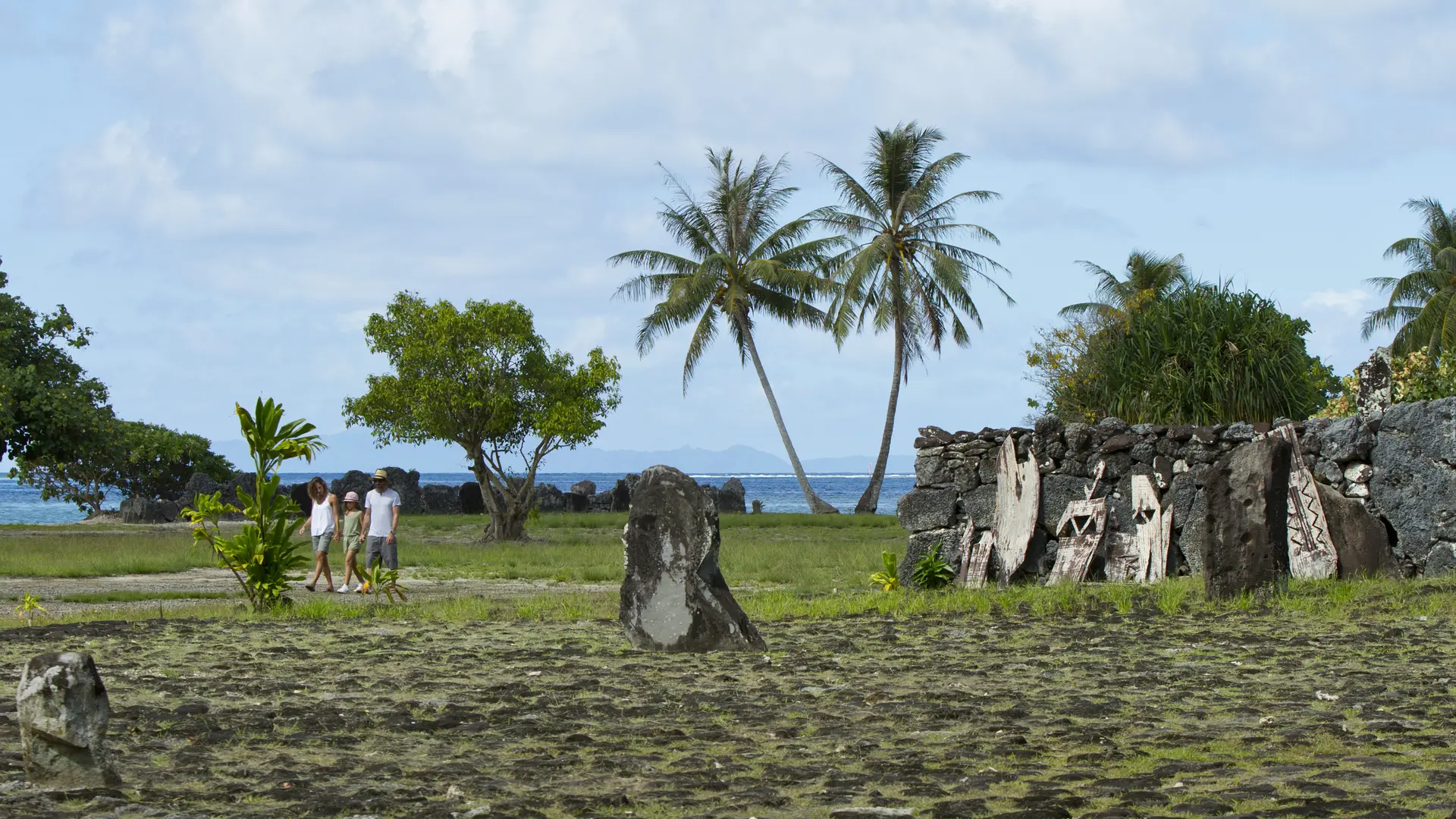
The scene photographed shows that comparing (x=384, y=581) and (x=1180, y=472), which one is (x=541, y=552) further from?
(x=1180, y=472)

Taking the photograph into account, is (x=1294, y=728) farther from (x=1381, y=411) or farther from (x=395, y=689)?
(x=1381, y=411)

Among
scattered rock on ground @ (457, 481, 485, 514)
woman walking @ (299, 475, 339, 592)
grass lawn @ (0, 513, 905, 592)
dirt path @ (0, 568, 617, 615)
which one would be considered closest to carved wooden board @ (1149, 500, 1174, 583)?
grass lawn @ (0, 513, 905, 592)

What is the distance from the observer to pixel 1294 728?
682 cm

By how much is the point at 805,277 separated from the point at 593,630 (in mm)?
34071

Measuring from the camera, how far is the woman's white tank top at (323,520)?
Answer: 17.0 metres

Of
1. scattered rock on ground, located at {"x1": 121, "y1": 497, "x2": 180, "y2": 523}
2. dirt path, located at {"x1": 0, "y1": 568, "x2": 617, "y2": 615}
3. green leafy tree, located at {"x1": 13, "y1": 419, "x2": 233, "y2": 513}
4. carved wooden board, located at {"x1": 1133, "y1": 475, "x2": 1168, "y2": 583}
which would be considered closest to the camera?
dirt path, located at {"x1": 0, "y1": 568, "x2": 617, "y2": 615}

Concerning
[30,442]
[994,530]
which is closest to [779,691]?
[994,530]

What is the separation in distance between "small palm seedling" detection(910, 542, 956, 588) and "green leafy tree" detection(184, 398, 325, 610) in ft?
23.8

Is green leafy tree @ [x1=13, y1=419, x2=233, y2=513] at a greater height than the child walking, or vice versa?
green leafy tree @ [x1=13, y1=419, x2=233, y2=513]

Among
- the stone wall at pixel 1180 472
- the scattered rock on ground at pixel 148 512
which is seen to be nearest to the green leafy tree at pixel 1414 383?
the stone wall at pixel 1180 472

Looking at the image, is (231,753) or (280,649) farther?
(280,649)

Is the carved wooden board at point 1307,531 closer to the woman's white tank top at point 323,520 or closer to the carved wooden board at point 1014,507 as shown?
the carved wooden board at point 1014,507

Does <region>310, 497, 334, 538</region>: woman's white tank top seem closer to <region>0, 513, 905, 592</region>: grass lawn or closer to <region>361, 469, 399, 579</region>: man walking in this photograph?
<region>361, 469, 399, 579</region>: man walking

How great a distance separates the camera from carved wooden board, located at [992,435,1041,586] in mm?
16344
